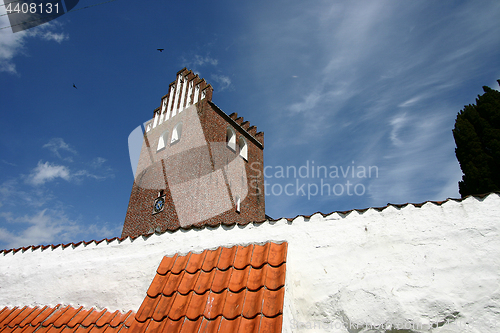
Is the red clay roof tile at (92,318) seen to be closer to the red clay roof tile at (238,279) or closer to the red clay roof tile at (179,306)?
the red clay roof tile at (179,306)

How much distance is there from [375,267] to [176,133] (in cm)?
1252

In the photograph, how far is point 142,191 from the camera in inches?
549

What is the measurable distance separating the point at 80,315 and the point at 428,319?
198 inches

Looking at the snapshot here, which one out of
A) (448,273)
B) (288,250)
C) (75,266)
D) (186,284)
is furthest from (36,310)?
(448,273)

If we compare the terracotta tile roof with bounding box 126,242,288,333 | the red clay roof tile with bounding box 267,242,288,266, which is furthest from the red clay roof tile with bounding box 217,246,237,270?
the red clay roof tile with bounding box 267,242,288,266

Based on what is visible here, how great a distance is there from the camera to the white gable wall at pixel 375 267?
323 centimetres

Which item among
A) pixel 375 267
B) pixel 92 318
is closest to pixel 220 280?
pixel 375 267

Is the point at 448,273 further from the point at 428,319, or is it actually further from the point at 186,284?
the point at 186,284

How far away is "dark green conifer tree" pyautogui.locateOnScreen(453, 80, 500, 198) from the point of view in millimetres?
9922

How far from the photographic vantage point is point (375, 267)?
3596 millimetres

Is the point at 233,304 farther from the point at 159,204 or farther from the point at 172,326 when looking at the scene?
the point at 159,204

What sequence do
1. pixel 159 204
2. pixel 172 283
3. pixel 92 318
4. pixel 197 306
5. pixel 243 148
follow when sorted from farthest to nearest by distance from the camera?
pixel 243 148
pixel 159 204
pixel 92 318
pixel 172 283
pixel 197 306

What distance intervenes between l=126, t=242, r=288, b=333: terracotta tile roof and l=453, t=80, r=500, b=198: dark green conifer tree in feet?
33.3

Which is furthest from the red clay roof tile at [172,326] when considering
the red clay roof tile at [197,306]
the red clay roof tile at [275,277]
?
the red clay roof tile at [275,277]
